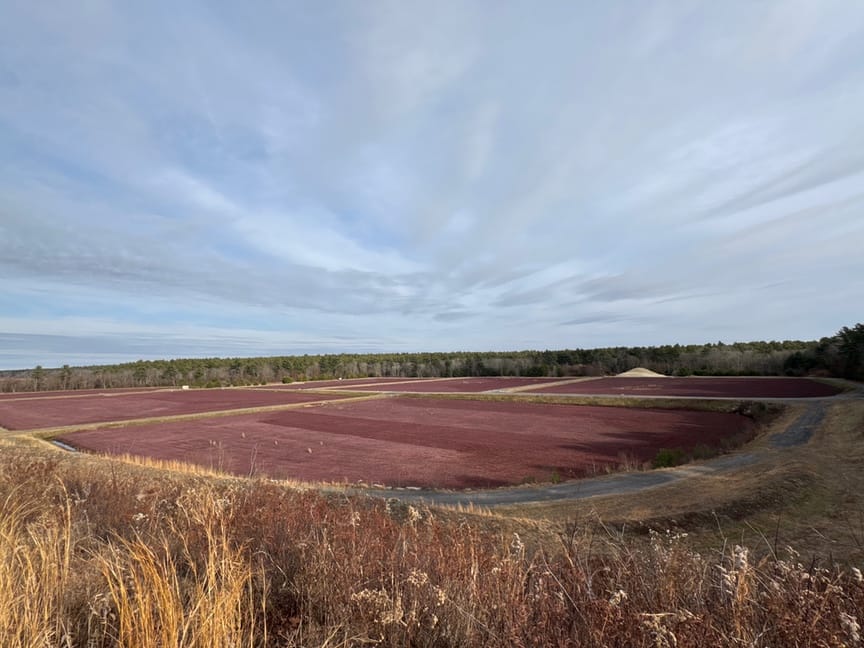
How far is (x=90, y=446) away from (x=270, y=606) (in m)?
33.1

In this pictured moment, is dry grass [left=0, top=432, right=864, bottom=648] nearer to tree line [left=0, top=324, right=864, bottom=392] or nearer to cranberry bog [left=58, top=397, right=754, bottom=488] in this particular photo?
cranberry bog [left=58, top=397, right=754, bottom=488]

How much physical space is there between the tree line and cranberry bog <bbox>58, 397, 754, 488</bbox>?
3123 cm

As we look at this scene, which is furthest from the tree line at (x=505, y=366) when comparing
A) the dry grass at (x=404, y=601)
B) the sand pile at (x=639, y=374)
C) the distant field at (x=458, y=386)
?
the dry grass at (x=404, y=601)

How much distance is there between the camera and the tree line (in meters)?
64.8

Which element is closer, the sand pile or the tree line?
the tree line

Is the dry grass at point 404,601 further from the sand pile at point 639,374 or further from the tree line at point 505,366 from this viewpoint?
the sand pile at point 639,374

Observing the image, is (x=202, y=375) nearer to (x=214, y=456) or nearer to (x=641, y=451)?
(x=214, y=456)

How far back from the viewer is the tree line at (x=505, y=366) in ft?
213

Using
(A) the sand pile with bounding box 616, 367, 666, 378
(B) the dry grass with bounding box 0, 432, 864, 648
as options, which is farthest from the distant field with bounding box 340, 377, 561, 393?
(B) the dry grass with bounding box 0, 432, 864, 648

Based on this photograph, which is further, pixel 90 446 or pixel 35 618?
pixel 90 446

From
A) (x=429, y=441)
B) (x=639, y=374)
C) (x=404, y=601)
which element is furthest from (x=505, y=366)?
(x=404, y=601)

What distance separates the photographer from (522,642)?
2.75 meters

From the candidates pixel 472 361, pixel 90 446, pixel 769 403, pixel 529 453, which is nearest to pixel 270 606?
pixel 529 453

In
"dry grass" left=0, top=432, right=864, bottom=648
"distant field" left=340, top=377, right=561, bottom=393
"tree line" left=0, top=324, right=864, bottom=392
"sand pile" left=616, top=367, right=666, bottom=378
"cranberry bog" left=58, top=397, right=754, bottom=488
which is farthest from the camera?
"sand pile" left=616, top=367, right=666, bottom=378
